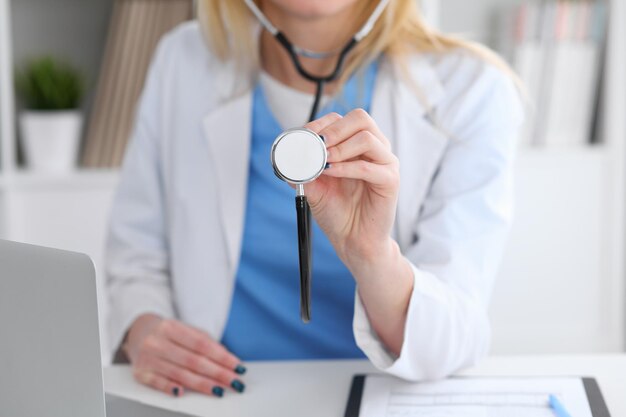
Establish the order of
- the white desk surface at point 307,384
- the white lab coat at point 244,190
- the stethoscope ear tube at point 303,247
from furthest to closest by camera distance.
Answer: the white lab coat at point 244,190, the white desk surface at point 307,384, the stethoscope ear tube at point 303,247

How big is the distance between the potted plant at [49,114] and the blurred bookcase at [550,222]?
53mm

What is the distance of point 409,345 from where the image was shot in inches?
40.8

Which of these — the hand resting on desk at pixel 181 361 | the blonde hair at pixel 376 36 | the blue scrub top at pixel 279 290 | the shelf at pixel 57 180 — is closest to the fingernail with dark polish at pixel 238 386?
the hand resting on desk at pixel 181 361

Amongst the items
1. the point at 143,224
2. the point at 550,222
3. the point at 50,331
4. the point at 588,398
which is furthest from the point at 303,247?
the point at 550,222

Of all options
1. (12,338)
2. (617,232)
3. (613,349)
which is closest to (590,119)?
(617,232)

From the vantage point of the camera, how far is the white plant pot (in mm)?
2195

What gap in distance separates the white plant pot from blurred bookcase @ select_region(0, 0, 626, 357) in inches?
1.8

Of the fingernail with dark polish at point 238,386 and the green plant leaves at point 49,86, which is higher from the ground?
the green plant leaves at point 49,86

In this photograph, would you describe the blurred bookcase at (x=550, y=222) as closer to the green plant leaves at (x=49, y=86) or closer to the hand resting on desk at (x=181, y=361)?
the green plant leaves at (x=49, y=86)

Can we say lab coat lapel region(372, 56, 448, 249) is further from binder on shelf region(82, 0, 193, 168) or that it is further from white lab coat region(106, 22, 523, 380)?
binder on shelf region(82, 0, 193, 168)

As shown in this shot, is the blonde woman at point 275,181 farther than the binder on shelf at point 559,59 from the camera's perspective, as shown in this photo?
No

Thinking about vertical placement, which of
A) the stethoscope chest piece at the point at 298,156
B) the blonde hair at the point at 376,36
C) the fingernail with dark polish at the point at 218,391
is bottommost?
the fingernail with dark polish at the point at 218,391

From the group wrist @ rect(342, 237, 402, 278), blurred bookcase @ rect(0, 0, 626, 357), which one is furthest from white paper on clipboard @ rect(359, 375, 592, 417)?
blurred bookcase @ rect(0, 0, 626, 357)

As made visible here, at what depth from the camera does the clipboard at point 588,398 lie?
914mm
